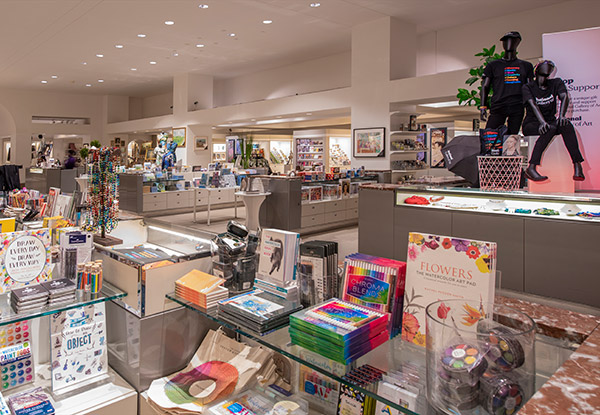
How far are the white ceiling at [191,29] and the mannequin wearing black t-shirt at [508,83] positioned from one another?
212 inches

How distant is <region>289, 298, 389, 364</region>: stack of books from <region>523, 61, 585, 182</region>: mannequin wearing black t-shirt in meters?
3.00

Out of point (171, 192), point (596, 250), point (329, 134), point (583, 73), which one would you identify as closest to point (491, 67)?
point (583, 73)

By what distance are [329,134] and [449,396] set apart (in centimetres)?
1615

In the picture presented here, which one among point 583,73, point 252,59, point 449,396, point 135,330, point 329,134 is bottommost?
point 135,330

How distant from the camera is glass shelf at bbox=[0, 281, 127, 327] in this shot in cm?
167

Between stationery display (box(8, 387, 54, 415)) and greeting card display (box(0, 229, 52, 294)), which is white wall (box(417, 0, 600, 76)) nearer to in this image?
greeting card display (box(0, 229, 52, 294))

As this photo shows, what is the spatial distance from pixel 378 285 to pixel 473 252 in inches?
12.8

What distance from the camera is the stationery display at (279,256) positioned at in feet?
5.41

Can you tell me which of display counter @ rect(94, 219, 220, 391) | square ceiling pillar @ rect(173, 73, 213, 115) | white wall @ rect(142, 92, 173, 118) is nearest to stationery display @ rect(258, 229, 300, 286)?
display counter @ rect(94, 219, 220, 391)

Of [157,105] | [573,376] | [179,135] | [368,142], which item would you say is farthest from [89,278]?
[157,105]

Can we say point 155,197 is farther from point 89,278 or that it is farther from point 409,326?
point 409,326

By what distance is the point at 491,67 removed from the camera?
13.0 ft

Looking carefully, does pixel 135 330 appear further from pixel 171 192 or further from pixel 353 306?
pixel 171 192

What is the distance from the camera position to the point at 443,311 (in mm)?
1099
